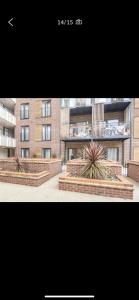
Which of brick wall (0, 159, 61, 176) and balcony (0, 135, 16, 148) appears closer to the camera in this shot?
brick wall (0, 159, 61, 176)

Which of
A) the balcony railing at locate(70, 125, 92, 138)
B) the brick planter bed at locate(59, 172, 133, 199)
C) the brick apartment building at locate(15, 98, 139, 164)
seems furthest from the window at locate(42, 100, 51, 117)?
the brick planter bed at locate(59, 172, 133, 199)

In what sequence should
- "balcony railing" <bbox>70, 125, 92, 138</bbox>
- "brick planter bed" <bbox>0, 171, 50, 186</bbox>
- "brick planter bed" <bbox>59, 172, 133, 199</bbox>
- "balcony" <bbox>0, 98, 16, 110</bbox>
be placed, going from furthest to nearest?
"balcony" <bbox>0, 98, 16, 110</bbox> < "balcony railing" <bbox>70, 125, 92, 138</bbox> < "brick planter bed" <bbox>0, 171, 50, 186</bbox> < "brick planter bed" <bbox>59, 172, 133, 199</bbox>

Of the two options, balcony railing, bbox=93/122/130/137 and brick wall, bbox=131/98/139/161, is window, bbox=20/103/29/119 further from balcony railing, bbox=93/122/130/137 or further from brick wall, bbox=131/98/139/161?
brick wall, bbox=131/98/139/161

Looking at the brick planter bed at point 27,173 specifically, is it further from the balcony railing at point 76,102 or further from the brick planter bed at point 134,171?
the balcony railing at point 76,102

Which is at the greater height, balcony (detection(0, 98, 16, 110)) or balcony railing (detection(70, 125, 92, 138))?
balcony (detection(0, 98, 16, 110))

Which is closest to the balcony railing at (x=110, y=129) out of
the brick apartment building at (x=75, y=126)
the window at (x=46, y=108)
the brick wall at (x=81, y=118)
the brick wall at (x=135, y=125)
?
the brick apartment building at (x=75, y=126)

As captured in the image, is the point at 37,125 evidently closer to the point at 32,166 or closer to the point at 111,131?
the point at 111,131

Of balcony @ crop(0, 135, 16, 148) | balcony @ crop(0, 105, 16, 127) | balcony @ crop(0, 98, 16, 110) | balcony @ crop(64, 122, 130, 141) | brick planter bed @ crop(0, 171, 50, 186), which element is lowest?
brick planter bed @ crop(0, 171, 50, 186)

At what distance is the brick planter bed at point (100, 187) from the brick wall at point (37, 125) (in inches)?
385

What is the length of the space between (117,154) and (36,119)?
8494 millimetres

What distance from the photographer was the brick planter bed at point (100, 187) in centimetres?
376

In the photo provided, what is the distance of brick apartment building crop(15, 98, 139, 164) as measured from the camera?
12336 millimetres
